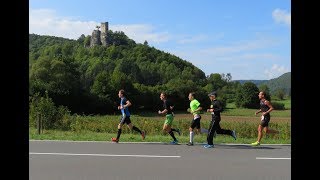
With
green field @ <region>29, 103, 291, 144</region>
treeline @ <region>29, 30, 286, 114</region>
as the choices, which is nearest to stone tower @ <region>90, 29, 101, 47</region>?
treeline @ <region>29, 30, 286, 114</region>

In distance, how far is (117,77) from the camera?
3287 inches

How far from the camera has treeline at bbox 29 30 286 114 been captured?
62812mm

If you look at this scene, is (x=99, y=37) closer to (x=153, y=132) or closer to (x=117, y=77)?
(x=117, y=77)

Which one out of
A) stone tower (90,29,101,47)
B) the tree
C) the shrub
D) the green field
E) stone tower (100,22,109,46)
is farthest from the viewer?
stone tower (100,22,109,46)

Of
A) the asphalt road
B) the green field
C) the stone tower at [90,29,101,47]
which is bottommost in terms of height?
the green field

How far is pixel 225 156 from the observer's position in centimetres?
958

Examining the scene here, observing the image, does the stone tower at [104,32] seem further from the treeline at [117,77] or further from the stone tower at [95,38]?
the treeline at [117,77]

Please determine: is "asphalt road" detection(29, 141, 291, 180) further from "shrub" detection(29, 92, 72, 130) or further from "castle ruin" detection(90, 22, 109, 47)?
"castle ruin" detection(90, 22, 109, 47)

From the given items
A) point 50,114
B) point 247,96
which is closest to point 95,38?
point 247,96

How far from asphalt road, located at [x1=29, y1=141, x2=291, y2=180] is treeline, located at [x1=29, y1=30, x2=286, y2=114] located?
36199 mm

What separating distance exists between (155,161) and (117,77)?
248ft
